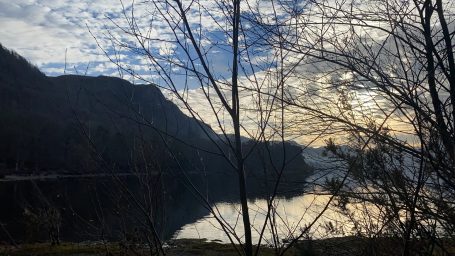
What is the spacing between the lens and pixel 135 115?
10.1 feet

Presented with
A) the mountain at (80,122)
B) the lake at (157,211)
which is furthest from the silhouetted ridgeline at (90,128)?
the lake at (157,211)

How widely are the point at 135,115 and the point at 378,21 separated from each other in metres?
1.77

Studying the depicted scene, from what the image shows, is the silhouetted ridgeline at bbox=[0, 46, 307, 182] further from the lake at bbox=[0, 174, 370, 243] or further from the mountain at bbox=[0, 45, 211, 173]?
the lake at bbox=[0, 174, 370, 243]

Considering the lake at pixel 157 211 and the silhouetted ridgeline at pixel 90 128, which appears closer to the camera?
the silhouetted ridgeline at pixel 90 128

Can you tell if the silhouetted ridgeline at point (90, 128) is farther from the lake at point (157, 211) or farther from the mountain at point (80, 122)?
the lake at point (157, 211)

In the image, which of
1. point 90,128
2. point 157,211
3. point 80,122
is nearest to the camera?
point 80,122

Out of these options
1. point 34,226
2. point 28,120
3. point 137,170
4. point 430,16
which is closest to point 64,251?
point 34,226

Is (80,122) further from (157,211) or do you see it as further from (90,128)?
(157,211)

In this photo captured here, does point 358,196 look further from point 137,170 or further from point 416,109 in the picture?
point 137,170

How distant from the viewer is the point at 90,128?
3.98 meters

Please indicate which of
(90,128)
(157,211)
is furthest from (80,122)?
(157,211)

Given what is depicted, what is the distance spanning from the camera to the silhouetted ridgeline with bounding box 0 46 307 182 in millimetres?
3303

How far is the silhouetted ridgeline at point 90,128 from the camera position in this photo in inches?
130

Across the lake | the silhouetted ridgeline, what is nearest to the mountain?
the silhouetted ridgeline
